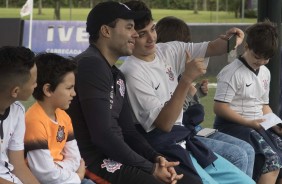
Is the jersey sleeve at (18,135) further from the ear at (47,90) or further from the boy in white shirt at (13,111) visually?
the ear at (47,90)

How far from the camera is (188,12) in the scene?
39438 millimetres

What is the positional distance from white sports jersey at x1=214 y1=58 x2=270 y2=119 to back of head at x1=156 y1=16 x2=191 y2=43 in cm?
42

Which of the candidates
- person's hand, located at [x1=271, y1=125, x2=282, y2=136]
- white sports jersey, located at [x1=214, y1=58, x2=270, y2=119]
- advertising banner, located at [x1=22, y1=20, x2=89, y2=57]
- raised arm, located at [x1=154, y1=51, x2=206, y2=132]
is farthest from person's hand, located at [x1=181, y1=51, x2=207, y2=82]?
advertising banner, located at [x1=22, y1=20, x2=89, y2=57]

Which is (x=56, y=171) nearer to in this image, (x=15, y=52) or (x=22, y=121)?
(x=22, y=121)

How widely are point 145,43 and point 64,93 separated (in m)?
0.93

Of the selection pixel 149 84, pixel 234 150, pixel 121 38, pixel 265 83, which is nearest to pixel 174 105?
pixel 149 84

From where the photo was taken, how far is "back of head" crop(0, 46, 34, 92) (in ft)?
9.95

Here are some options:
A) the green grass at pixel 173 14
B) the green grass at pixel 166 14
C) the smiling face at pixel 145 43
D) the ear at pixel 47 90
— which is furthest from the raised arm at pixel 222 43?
the green grass at pixel 173 14

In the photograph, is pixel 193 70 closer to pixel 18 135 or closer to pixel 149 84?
pixel 149 84

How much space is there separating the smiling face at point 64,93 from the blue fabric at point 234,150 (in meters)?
1.54

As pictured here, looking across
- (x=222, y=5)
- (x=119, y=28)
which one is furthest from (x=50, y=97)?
(x=222, y=5)

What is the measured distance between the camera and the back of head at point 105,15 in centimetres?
370

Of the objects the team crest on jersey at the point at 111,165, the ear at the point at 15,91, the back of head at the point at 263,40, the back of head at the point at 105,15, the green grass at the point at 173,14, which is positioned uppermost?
the back of head at the point at 105,15

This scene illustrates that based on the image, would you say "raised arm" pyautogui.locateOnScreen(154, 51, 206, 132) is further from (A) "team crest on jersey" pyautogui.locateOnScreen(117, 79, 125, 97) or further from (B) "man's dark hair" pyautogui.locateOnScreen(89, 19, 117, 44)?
(B) "man's dark hair" pyautogui.locateOnScreen(89, 19, 117, 44)
